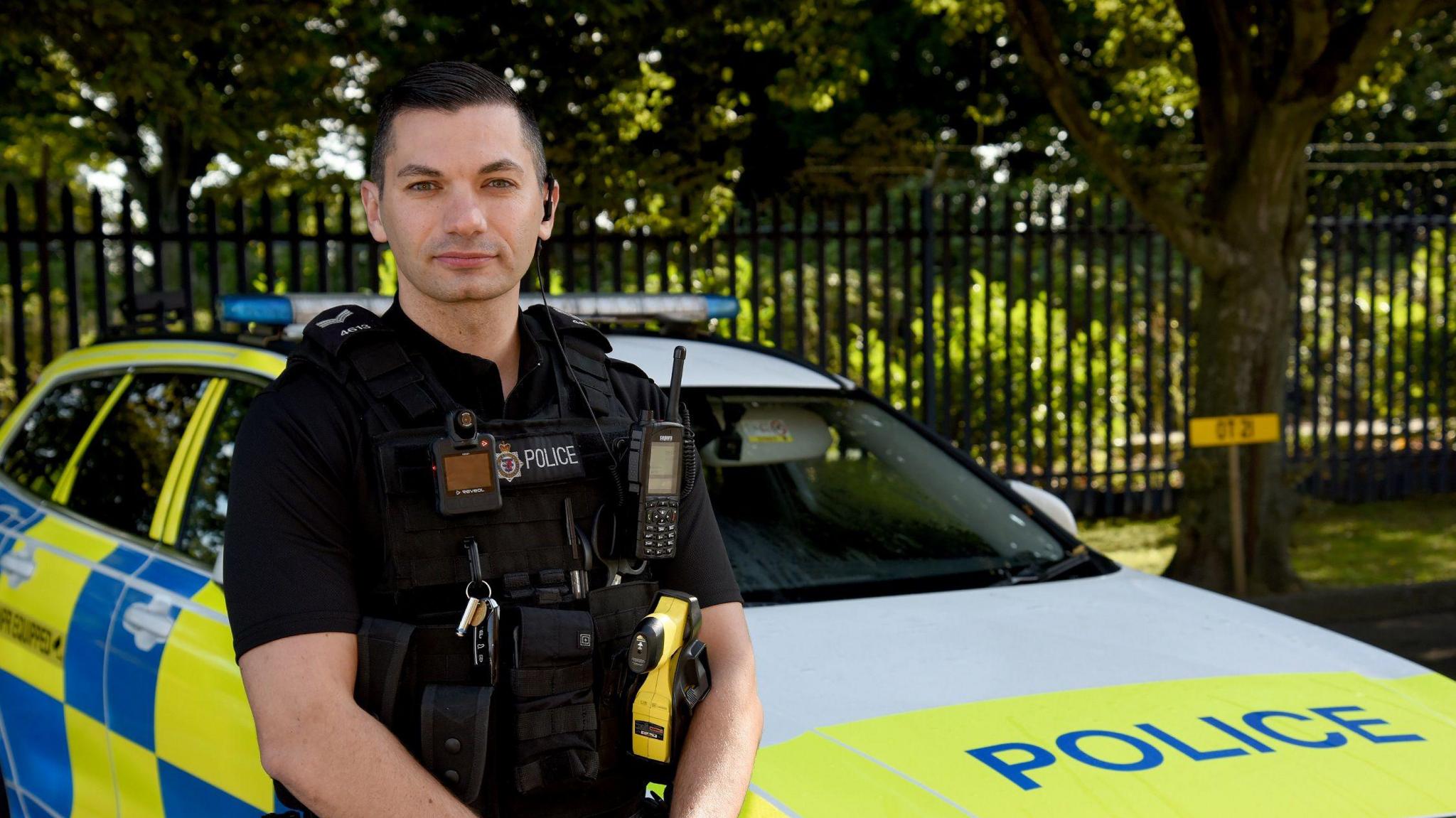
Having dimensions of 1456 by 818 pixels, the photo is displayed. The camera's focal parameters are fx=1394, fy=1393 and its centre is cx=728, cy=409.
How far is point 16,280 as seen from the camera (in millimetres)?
6746

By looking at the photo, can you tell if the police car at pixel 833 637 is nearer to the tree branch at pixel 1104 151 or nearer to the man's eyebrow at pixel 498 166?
the man's eyebrow at pixel 498 166

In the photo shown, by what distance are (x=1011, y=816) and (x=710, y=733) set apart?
1.39 feet

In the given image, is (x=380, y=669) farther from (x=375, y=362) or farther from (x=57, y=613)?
(x=57, y=613)

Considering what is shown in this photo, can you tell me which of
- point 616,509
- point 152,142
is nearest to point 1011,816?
point 616,509

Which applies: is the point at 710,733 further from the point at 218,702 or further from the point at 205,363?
the point at 205,363

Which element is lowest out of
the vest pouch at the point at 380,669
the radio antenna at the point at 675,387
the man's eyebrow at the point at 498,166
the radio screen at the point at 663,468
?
the vest pouch at the point at 380,669

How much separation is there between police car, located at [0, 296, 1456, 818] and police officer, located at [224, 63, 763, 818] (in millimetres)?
311

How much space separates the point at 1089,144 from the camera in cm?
719

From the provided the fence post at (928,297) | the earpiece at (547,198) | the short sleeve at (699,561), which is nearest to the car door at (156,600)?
the short sleeve at (699,561)

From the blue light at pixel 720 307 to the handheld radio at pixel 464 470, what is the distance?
1.98 meters

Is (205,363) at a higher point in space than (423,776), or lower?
higher

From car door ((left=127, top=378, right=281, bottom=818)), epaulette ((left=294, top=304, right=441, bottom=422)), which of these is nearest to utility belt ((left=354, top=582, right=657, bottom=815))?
epaulette ((left=294, top=304, right=441, bottom=422))

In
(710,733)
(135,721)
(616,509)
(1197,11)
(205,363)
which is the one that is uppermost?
(1197,11)

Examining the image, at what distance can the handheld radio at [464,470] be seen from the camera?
5.64 ft
